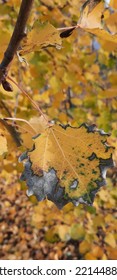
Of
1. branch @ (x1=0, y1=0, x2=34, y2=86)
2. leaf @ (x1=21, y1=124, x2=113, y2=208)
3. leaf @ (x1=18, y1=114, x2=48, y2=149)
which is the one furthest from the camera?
leaf @ (x1=18, y1=114, x2=48, y2=149)

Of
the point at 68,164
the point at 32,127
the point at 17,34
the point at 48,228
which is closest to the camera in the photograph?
the point at 17,34

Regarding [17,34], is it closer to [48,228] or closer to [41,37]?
[41,37]

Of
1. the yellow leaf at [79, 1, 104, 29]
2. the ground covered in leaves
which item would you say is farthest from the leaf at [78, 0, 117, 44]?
the ground covered in leaves

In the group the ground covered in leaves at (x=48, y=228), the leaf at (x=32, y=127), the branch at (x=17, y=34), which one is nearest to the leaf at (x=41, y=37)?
the branch at (x=17, y=34)

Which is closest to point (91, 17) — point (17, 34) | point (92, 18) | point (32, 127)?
point (92, 18)

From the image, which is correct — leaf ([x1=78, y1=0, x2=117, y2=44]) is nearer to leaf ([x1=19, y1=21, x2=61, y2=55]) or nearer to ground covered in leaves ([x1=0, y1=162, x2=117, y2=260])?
leaf ([x1=19, y1=21, x2=61, y2=55])
